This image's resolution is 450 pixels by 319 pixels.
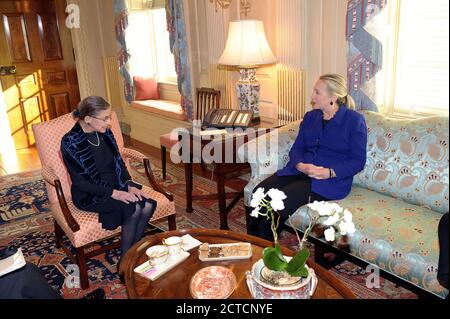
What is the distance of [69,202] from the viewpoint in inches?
111

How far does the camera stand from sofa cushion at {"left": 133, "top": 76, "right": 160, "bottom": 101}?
5.74 m

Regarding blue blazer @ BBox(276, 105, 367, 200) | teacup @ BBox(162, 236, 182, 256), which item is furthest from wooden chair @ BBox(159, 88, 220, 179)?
teacup @ BBox(162, 236, 182, 256)

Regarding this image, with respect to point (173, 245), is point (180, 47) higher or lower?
higher

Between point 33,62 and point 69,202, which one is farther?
point 33,62

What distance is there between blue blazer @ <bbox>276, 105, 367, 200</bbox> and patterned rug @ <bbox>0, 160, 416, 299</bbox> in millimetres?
526

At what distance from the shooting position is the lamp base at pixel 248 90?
3.59m

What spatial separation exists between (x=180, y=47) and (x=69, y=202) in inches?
96.1

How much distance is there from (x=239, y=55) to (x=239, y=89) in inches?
13.0

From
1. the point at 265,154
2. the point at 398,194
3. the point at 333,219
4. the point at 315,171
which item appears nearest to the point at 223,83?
the point at 265,154

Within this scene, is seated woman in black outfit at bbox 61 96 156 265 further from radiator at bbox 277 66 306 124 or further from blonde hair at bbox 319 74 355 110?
radiator at bbox 277 66 306 124

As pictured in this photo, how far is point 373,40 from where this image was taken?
287 centimetres

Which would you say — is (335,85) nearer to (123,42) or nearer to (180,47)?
(180,47)

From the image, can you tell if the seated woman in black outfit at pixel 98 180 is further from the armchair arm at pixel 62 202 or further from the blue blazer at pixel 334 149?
the blue blazer at pixel 334 149
